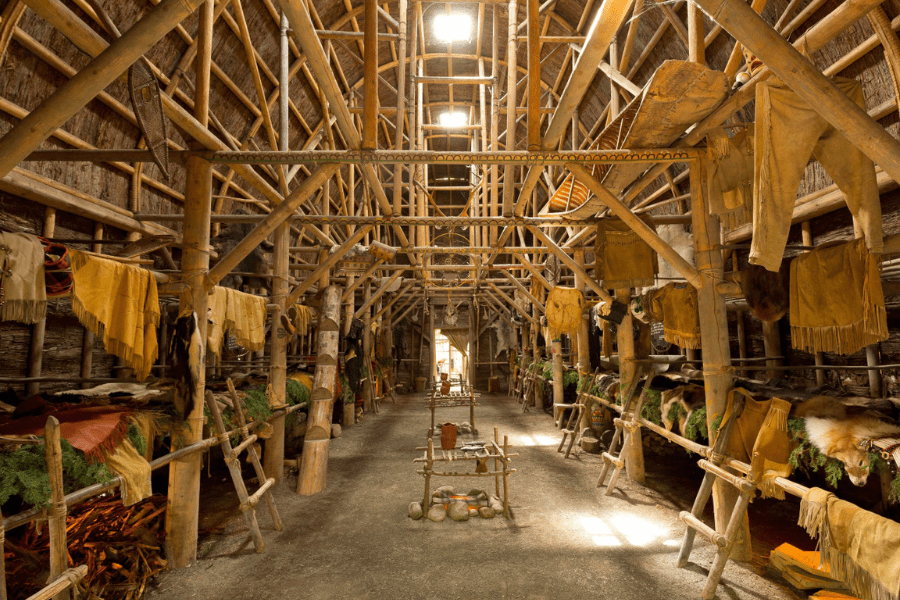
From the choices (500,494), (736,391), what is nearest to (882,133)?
(736,391)

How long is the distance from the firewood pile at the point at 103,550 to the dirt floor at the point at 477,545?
277mm

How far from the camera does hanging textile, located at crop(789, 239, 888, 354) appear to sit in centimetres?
321

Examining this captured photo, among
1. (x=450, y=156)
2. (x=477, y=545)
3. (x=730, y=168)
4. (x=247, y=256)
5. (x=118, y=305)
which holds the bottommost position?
(x=477, y=545)

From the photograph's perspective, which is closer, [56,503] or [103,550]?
[56,503]

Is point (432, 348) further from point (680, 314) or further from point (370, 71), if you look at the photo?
point (370, 71)

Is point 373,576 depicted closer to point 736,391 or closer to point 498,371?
point 736,391

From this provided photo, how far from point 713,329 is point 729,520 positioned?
1.78 metres

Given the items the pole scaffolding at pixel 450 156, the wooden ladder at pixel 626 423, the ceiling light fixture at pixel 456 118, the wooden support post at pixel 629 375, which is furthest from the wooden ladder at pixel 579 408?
the ceiling light fixture at pixel 456 118

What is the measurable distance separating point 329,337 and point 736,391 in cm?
563

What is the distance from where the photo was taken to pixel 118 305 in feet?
11.4

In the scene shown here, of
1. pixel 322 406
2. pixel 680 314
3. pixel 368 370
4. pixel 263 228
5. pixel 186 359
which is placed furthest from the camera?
pixel 368 370

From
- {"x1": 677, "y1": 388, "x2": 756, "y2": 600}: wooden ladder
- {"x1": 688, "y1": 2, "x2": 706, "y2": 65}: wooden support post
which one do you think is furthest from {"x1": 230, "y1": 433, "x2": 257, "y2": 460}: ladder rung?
{"x1": 688, "y1": 2, "x2": 706, "y2": 65}: wooden support post

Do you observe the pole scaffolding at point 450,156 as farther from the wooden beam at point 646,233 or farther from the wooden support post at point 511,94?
the wooden support post at point 511,94

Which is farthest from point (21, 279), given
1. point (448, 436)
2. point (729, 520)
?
point (448, 436)
